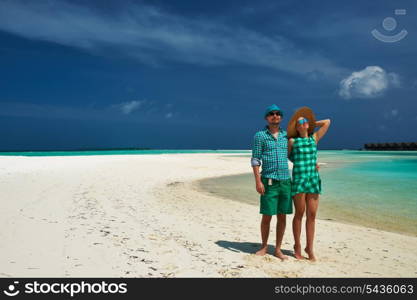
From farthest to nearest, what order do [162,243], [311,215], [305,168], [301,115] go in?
[162,243]
[301,115]
[311,215]
[305,168]

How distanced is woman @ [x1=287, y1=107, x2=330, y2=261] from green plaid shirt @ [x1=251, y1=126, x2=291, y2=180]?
0.44 feet

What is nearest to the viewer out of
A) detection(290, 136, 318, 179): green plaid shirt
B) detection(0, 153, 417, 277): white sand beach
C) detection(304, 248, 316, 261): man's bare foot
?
detection(0, 153, 417, 277): white sand beach

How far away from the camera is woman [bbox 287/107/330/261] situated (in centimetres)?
500

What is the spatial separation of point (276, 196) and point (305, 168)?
578 millimetres

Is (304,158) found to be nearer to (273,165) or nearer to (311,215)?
(273,165)

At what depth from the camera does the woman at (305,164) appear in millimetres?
4996

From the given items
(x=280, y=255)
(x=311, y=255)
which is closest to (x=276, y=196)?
(x=280, y=255)

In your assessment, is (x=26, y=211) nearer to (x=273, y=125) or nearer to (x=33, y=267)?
(x=33, y=267)

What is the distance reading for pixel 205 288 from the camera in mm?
4027

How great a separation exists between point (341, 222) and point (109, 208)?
577 centimetres

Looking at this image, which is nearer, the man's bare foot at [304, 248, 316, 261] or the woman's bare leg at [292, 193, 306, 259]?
the woman's bare leg at [292, 193, 306, 259]

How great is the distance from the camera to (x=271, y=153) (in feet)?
16.5

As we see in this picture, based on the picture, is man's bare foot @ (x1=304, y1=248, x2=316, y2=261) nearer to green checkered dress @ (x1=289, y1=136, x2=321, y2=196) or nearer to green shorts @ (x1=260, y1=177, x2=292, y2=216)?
green shorts @ (x1=260, y1=177, x2=292, y2=216)

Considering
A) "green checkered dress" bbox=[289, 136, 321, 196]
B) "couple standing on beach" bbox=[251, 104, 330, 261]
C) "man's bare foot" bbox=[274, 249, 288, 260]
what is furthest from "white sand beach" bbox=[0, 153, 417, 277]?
"green checkered dress" bbox=[289, 136, 321, 196]
